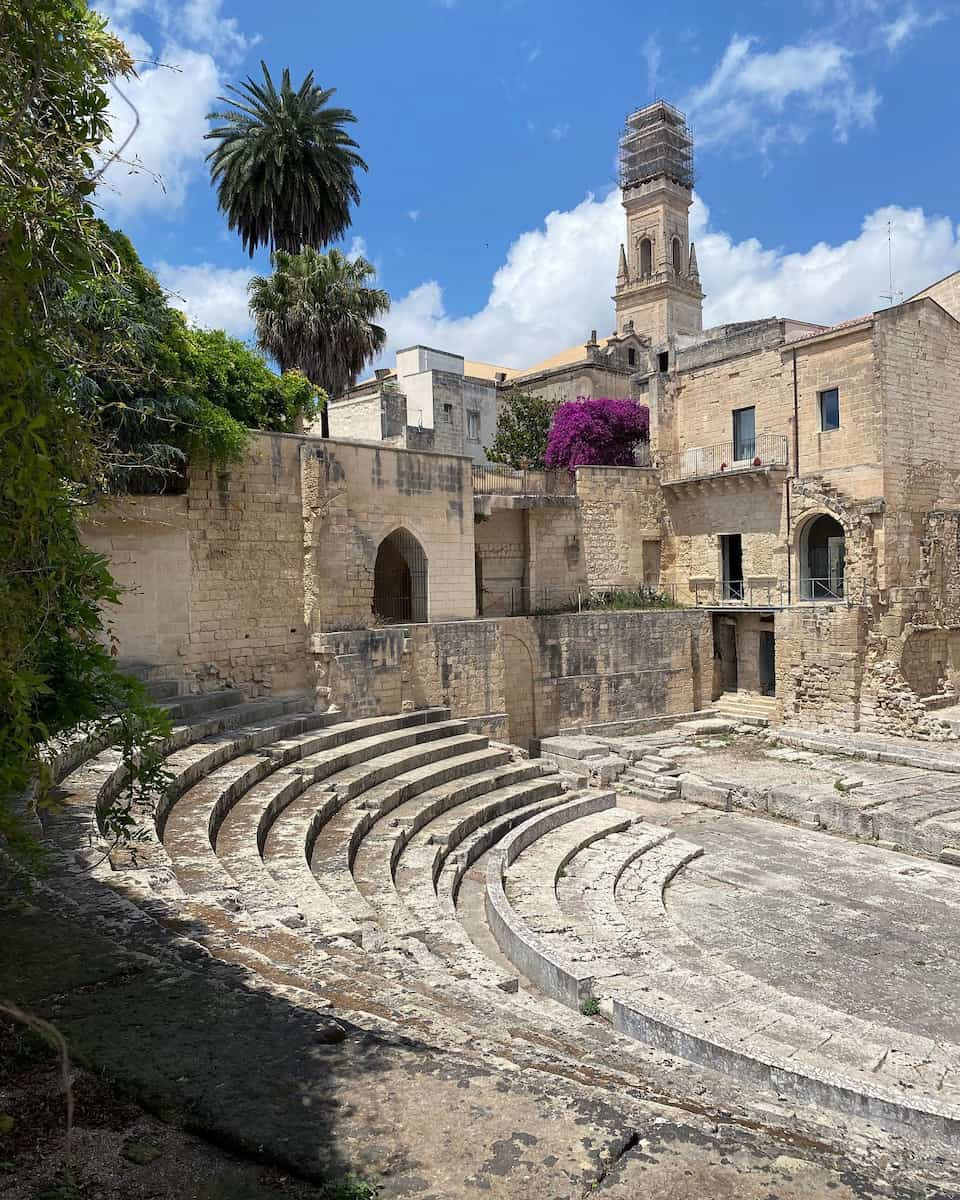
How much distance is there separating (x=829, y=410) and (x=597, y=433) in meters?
9.40

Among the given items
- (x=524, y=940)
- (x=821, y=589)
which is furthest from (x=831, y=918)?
(x=821, y=589)

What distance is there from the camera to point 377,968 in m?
6.37

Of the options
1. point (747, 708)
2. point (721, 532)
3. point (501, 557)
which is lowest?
point (747, 708)

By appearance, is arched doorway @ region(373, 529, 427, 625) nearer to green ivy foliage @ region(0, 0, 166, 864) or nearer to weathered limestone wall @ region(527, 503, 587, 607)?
weathered limestone wall @ region(527, 503, 587, 607)

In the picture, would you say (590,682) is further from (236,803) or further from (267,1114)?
(267,1114)

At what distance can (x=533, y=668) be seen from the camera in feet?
67.8

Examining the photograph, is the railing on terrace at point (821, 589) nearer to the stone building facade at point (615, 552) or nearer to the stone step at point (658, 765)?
the stone building facade at point (615, 552)

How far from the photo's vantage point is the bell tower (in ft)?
168

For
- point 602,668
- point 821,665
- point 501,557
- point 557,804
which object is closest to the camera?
point 557,804

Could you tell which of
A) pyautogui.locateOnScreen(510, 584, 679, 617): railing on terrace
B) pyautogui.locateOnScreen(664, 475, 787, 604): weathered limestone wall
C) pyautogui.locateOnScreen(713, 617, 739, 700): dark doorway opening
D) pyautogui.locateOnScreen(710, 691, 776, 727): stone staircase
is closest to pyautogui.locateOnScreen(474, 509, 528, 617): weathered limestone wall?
pyautogui.locateOnScreen(510, 584, 679, 617): railing on terrace

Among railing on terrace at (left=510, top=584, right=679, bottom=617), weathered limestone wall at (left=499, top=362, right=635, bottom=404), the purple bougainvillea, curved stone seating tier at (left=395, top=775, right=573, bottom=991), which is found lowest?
curved stone seating tier at (left=395, top=775, right=573, bottom=991)

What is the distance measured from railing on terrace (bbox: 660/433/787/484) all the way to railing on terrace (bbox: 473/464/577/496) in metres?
3.69

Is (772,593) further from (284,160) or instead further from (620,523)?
(284,160)

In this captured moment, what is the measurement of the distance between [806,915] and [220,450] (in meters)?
11.3
